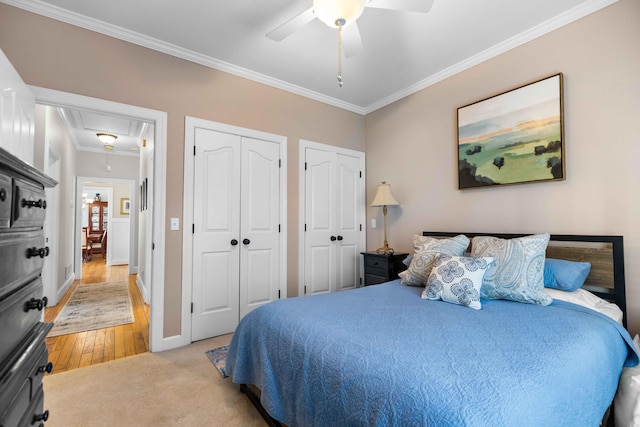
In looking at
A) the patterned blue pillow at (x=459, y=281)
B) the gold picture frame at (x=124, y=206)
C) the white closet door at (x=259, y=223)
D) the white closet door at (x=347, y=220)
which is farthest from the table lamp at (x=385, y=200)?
the gold picture frame at (x=124, y=206)

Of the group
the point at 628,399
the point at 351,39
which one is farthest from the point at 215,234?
the point at 628,399

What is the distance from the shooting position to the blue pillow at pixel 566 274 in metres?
1.95

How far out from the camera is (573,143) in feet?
7.43

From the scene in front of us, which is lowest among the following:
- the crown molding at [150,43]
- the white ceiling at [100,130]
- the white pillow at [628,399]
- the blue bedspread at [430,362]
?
the white pillow at [628,399]

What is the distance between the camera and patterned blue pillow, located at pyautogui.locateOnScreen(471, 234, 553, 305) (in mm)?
1853

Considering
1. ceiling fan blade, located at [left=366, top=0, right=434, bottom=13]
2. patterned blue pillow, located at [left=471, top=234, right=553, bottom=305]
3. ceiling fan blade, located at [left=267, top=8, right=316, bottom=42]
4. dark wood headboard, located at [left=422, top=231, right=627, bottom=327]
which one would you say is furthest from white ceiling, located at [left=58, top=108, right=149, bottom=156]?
dark wood headboard, located at [left=422, top=231, right=627, bottom=327]

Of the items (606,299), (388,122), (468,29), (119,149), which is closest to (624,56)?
(468,29)

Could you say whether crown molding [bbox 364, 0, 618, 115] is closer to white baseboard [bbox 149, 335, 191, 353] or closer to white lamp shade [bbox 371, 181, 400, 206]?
A: white lamp shade [bbox 371, 181, 400, 206]

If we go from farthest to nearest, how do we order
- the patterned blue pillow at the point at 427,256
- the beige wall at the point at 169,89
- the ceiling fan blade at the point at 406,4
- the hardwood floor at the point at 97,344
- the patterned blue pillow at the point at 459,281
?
the hardwood floor at the point at 97,344, the patterned blue pillow at the point at 427,256, the beige wall at the point at 169,89, the patterned blue pillow at the point at 459,281, the ceiling fan blade at the point at 406,4

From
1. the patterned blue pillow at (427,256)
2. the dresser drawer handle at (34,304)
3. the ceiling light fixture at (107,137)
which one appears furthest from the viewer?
the ceiling light fixture at (107,137)

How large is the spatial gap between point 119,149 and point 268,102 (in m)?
4.56

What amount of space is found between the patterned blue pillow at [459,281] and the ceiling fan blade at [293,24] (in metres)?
1.82

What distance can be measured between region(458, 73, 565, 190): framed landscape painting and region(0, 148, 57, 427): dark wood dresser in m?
3.04

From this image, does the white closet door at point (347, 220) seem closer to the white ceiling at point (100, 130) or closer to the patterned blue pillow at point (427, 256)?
the patterned blue pillow at point (427, 256)
